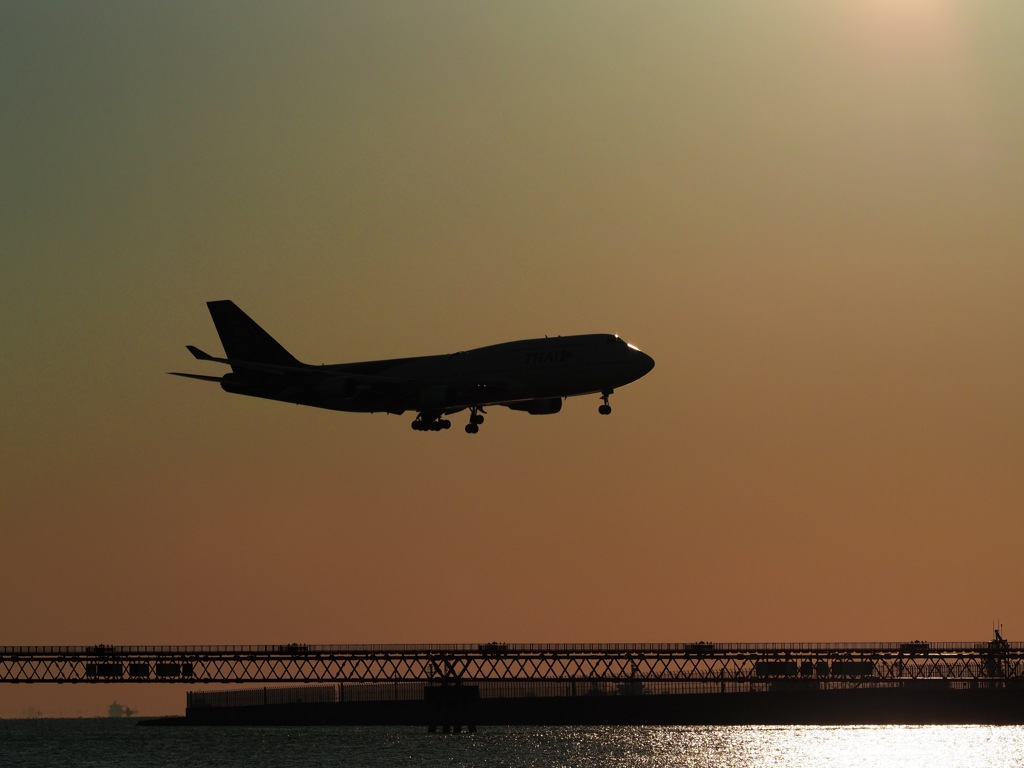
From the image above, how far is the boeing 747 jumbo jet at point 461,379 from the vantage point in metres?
122

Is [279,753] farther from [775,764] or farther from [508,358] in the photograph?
[508,358]

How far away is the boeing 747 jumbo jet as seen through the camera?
122500 millimetres

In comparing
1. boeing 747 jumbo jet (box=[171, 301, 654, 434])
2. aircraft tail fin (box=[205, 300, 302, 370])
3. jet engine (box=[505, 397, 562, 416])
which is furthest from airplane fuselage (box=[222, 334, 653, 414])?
aircraft tail fin (box=[205, 300, 302, 370])

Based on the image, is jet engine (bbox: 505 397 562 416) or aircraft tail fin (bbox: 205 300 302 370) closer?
jet engine (bbox: 505 397 562 416)

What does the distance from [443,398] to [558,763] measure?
206ft

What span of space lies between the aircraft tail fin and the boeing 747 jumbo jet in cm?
1080

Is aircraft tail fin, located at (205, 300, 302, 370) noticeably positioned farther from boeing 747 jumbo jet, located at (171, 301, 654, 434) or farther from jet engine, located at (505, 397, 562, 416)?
jet engine, located at (505, 397, 562, 416)

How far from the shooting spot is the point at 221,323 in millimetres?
162250

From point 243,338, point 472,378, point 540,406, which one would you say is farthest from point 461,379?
point 243,338

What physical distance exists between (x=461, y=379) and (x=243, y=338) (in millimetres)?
A: 36276

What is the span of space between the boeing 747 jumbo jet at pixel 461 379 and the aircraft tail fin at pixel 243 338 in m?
10.8

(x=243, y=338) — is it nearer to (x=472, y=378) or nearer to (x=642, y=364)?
(x=472, y=378)

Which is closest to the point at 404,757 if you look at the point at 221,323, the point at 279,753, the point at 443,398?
the point at 279,753

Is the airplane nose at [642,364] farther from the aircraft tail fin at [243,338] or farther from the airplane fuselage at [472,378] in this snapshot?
the aircraft tail fin at [243,338]
